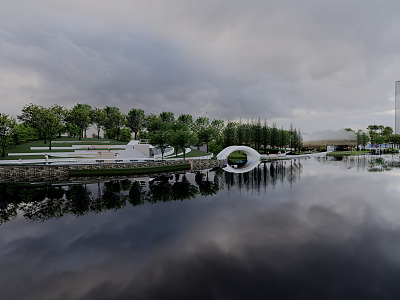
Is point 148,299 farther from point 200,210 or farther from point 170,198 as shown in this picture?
point 170,198

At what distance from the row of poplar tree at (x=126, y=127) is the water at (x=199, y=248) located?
26439mm

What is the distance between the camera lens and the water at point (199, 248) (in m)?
7.15

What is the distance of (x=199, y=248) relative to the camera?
9758 mm

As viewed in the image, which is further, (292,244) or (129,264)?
(292,244)

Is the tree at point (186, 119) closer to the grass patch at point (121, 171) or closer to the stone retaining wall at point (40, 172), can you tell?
the grass patch at point (121, 171)

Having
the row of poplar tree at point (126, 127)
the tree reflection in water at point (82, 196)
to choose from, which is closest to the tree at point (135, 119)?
the row of poplar tree at point (126, 127)

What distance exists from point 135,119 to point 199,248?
3234 inches

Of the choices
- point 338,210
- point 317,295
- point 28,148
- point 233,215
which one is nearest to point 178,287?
point 317,295

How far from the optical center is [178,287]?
7.13 metres

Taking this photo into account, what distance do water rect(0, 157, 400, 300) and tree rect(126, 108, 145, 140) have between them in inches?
2697

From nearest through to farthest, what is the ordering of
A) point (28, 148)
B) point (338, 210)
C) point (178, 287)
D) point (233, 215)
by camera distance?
point (178, 287) → point (233, 215) → point (338, 210) → point (28, 148)

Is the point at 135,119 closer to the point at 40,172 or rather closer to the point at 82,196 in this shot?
the point at 40,172

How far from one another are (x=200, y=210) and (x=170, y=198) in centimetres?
460

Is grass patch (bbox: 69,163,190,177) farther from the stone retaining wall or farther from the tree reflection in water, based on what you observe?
the tree reflection in water
